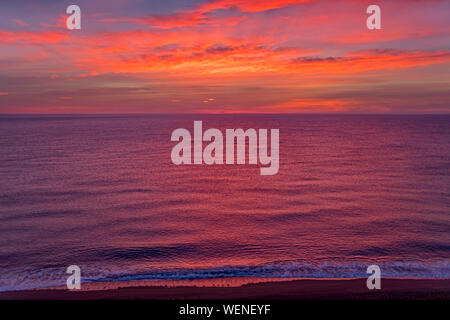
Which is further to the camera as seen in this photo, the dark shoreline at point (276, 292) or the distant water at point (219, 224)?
the distant water at point (219, 224)

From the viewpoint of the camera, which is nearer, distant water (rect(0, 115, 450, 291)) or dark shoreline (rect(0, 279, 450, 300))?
dark shoreline (rect(0, 279, 450, 300))

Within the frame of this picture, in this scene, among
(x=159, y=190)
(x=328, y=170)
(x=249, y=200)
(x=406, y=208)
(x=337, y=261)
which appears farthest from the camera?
(x=328, y=170)

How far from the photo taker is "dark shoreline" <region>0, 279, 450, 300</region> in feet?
27.9

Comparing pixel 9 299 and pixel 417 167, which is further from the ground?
pixel 417 167

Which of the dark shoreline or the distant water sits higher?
the distant water

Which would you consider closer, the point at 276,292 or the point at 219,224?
the point at 276,292

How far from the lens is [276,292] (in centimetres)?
883

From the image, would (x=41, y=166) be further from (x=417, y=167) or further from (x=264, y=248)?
(x=417, y=167)

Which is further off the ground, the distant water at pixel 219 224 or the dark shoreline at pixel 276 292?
the distant water at pixel 219 224

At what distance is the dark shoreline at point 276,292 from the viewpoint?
852 centimetres

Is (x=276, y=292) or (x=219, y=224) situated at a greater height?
(x=219, y=224)

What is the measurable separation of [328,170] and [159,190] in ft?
42.8

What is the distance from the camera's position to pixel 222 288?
903 cm
